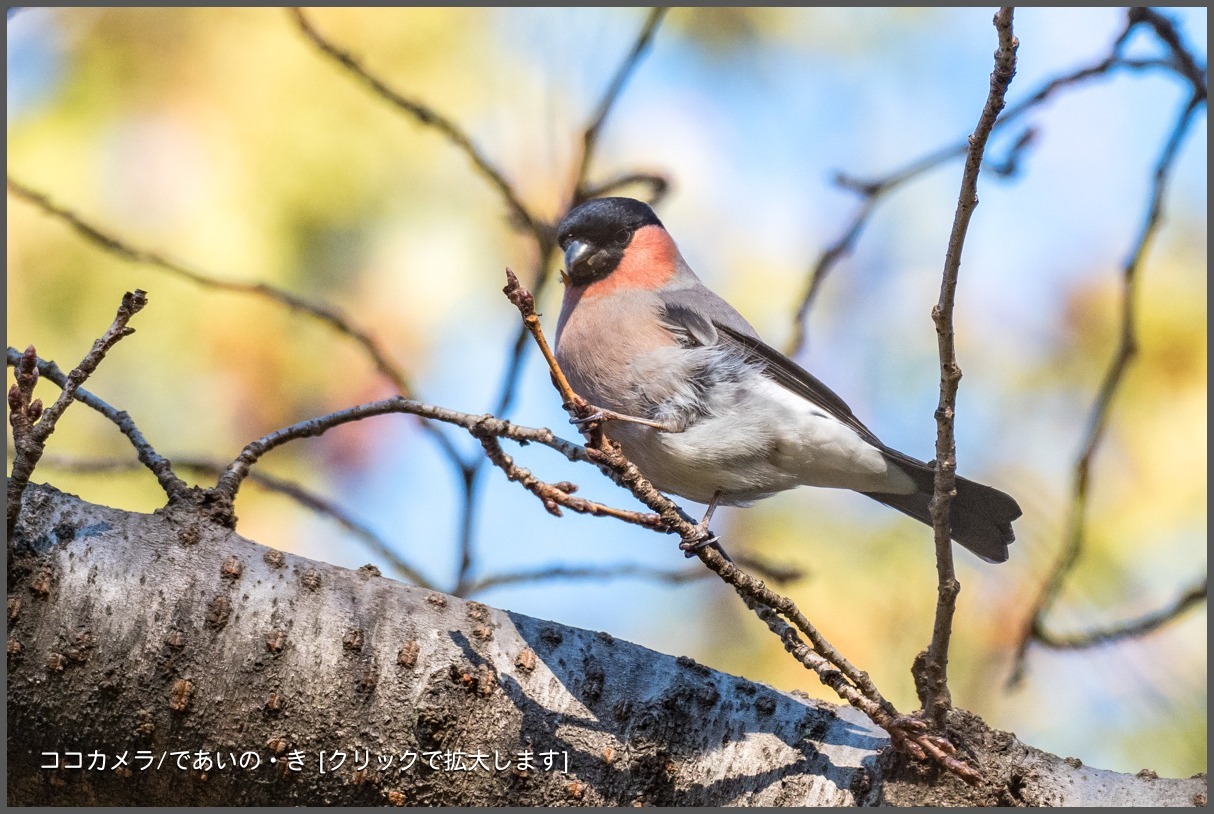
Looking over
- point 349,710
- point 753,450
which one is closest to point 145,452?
point 349,710

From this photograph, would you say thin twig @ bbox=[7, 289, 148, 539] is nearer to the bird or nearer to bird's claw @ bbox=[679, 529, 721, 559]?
bird's claw @ bbox=[679, 529, 721, 559]

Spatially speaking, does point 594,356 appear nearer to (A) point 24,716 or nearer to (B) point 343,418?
(B) point 343,418

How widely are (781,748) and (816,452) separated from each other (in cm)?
149

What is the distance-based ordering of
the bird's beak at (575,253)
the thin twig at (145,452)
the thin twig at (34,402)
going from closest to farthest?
the thin twig at (34,402)
the thin twig at (145,452)
the bird's beak at (575,253)

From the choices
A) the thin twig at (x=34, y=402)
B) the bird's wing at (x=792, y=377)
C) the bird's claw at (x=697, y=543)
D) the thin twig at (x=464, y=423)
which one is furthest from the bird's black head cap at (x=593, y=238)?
the thin twig at (x=34, y=402)

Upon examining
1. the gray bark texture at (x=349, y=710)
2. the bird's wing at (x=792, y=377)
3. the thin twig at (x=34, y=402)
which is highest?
the bird's wing at (x=792, y=377)

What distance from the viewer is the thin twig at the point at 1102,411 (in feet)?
11.4

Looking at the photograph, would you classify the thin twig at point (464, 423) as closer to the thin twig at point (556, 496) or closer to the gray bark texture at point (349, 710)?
the thin twig at point (556, 496)

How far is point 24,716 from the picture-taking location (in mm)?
2166

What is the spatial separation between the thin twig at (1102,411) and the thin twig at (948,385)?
1562 mm

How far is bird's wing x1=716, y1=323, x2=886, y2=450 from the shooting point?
3.76 metres

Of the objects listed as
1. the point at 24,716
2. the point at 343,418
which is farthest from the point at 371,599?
the point at 24,716

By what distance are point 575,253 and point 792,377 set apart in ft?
3.37

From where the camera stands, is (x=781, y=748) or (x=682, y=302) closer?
(x=781, y=748)
